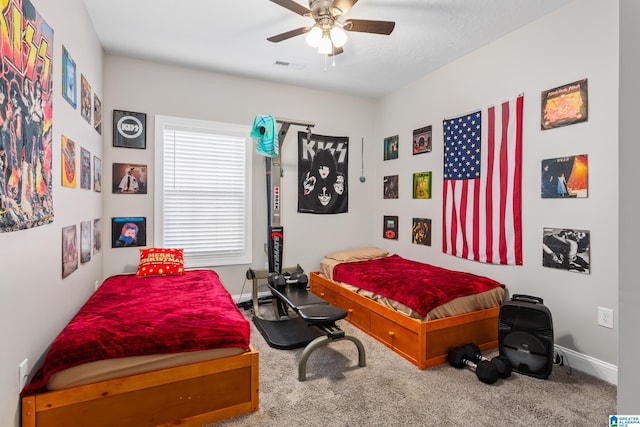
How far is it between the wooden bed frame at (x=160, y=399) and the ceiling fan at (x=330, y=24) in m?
2.18

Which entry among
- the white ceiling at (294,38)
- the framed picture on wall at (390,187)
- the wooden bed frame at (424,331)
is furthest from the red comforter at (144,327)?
the framed picture on wall at (390,187)

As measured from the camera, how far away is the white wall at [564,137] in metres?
2.30

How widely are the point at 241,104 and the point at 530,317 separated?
11.8 ft

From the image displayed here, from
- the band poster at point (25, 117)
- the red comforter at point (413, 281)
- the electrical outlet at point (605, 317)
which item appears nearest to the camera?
the band poster at point (25, 117)

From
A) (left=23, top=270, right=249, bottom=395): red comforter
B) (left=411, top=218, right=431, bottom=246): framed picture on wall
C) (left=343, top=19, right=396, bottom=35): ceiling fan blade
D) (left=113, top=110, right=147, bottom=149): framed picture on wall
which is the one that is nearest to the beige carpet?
(left=23, top=270, right=249, bottom=395): red comforter

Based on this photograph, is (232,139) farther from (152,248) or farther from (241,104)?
(152,248)

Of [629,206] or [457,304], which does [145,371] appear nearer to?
[629,206]

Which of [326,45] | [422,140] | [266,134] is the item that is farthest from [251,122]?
[422,140]

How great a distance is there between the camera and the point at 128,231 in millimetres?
3482

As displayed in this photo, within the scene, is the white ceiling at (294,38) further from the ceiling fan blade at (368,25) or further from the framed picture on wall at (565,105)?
→ the framed picture on wall at (565,105)

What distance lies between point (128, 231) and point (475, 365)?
3465 mm

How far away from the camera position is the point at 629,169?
544 mm

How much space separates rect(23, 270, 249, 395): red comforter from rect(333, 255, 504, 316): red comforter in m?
1.33

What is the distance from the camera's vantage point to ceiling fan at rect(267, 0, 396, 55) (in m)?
2.20
